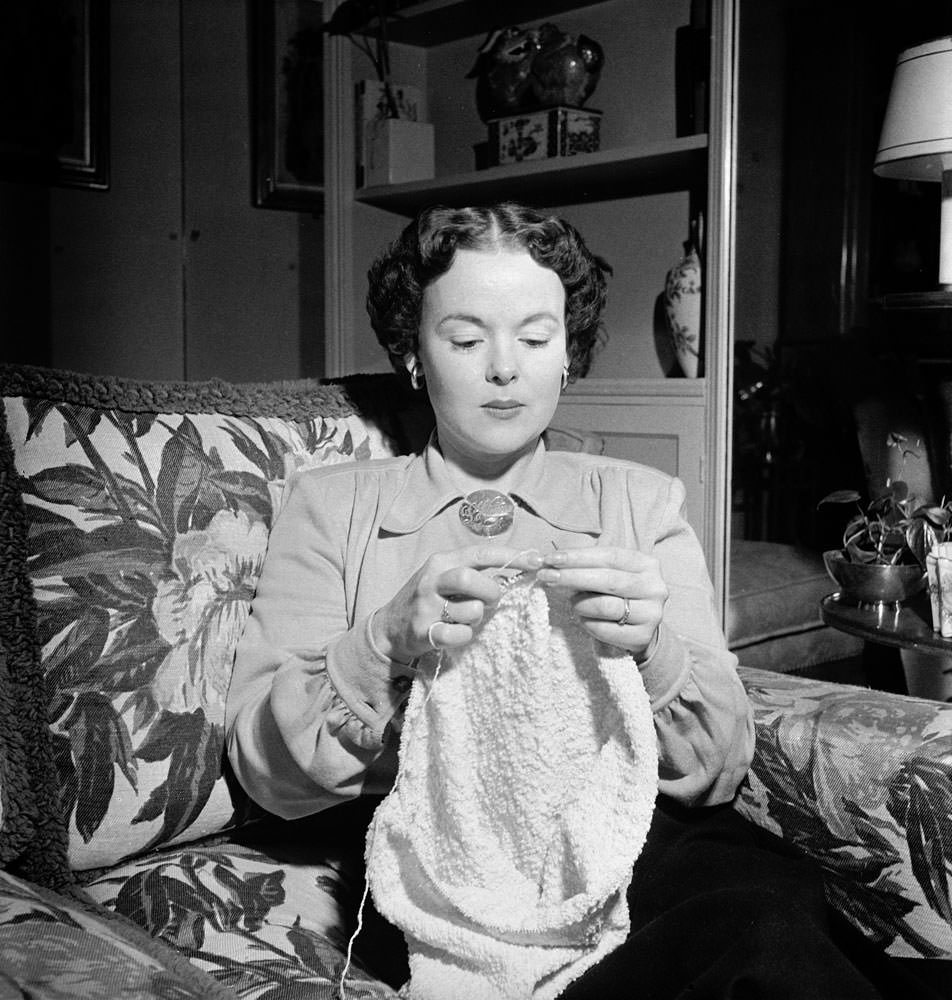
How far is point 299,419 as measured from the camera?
58.1 inches

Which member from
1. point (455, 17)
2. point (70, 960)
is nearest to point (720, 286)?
point (455, 17)

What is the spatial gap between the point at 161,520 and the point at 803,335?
7.20 feet

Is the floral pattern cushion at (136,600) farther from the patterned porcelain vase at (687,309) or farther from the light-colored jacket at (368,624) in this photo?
the patterned porcelain vase at (687,309)

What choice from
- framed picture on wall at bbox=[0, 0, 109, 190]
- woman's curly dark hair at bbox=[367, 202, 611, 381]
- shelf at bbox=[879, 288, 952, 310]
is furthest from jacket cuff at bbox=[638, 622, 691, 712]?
framed picture on wall at bbox=[0, 0, 109, 190]

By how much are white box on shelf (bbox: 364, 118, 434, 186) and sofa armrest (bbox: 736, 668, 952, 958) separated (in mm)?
2025

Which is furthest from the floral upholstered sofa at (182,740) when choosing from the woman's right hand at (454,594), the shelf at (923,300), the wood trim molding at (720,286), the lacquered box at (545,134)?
the lacquered box at (545,134)

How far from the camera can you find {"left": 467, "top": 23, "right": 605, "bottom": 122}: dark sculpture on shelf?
2590 millimetres

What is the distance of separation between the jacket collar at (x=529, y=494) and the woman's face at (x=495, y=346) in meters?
0.08

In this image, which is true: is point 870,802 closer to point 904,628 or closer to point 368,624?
point 904,628

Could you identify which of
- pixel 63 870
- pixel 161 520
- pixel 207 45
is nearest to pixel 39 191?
pixel 207 45

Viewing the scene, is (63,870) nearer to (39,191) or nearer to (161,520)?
(161,520)

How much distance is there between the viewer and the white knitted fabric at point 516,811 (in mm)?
1079

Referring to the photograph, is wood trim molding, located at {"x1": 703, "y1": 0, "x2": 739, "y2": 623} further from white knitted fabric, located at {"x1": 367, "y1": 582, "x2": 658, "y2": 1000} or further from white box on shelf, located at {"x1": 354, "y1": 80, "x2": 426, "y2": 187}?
white knitted fabric, located at {"x1": 367, "y1": 582, "x2": 658, "y2": 1000}

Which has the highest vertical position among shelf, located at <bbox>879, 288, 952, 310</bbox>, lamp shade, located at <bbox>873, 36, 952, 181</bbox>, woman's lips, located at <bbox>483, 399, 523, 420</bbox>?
lamp shade, located at <bbox>873, 36, 952, 181</bbox>
